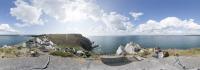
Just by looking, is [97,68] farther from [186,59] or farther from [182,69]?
[186,59]

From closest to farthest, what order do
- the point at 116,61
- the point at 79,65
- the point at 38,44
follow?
the point at 79,65
the point at 116,61
the point at 38,44

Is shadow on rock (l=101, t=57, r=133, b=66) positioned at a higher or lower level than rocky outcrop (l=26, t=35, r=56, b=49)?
higher

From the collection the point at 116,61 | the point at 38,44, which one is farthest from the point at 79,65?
the point at 38,44

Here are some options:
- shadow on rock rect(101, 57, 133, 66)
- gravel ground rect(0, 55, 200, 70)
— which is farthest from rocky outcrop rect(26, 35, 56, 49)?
shadow on rock rect(101, 57, 133, 66)

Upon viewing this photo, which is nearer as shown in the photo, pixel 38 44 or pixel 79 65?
pixel 79 65

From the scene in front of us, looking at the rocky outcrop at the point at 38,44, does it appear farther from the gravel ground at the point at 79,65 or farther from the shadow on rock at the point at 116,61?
the shadow on rock at the point at 116,61

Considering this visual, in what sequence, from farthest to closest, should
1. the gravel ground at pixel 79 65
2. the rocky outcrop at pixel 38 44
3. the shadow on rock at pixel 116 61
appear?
the rocky outcrop at pixel 38 44
the shadow on rock at pixel 116 61
the gravel ground at pixel 79 65

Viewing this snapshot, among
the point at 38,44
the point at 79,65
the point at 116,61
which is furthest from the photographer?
the point at 38,44

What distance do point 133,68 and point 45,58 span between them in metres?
6.33

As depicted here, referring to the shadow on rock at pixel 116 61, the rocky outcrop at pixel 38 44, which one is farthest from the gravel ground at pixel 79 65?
the rocky outcrop at pixel 38 44

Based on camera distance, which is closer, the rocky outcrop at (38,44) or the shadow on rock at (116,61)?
the shadow on rock at (116,61)

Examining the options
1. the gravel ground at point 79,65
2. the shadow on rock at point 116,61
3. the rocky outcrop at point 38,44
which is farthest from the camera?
the rocky outcrop at point 38,44

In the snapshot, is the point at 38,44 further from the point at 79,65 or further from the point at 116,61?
the point at 79,65

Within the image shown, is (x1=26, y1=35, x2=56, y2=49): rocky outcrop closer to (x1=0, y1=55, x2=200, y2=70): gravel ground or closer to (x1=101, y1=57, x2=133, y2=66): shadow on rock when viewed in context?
(x1=0, y1=55, x2=200, y2=70): gravel ground
